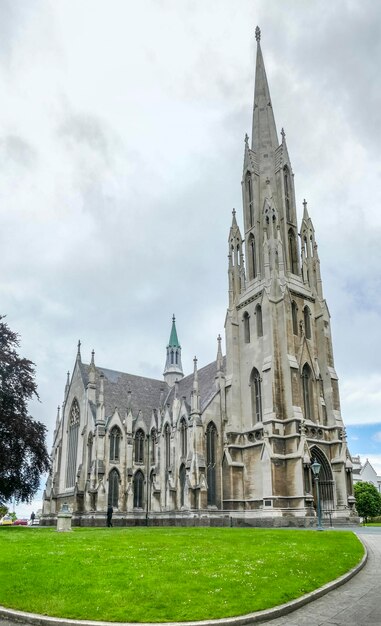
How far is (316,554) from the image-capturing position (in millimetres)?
16188

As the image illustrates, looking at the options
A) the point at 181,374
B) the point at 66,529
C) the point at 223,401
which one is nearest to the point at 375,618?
the point at 66,529

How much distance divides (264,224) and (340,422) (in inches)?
752

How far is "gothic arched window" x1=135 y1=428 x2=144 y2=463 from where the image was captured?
51781 millimetres

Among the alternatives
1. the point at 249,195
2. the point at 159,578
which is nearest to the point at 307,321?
the point at 249,195

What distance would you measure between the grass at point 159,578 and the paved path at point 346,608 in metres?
0.45

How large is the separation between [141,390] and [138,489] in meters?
11.7

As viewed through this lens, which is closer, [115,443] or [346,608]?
[346,608]

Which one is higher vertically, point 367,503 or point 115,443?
point 115,443

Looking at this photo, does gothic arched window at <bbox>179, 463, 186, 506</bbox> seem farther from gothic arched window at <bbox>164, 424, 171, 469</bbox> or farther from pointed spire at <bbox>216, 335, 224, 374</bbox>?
pointed spire at <bbox>216, 335, 224, 374</bbox>

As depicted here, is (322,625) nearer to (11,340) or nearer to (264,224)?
(11,340)

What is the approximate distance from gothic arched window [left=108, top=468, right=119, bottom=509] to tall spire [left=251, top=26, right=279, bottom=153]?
35420mm

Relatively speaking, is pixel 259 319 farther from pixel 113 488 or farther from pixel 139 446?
pixel 113 488

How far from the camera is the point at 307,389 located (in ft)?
144

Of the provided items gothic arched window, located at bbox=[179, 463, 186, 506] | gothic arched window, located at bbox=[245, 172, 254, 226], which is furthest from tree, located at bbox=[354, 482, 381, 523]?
gothic arched window, located at bbox=[245, 172, 254, 226]
